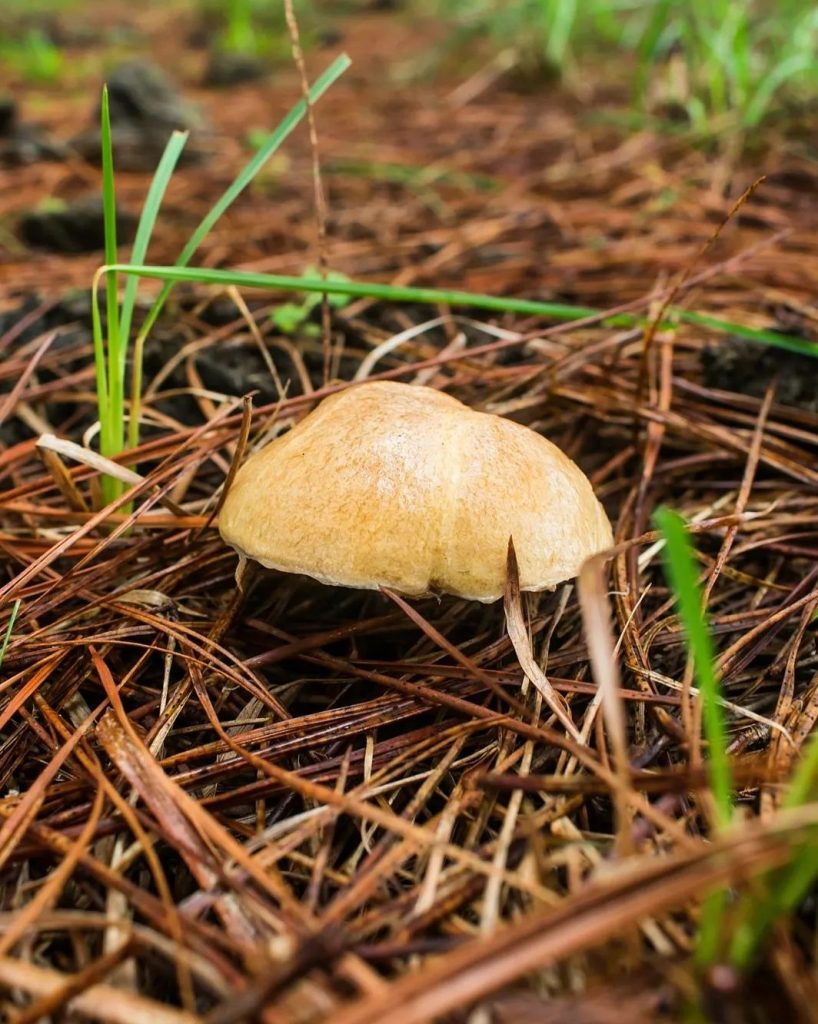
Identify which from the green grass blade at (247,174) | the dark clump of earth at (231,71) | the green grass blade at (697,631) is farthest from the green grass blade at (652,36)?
the dark clump of earth at (231,71)

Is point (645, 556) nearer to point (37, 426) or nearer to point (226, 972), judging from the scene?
point (226, 972)

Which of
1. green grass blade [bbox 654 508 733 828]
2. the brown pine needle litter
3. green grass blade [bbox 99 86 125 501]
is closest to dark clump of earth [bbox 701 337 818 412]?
the brown pine needle litter

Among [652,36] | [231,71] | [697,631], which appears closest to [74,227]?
[652,36]

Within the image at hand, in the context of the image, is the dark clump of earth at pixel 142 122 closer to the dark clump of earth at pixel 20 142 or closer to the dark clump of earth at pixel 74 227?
the dark clump of earth at pixel 20 142

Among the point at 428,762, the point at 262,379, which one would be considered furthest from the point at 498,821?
the point at 262,379

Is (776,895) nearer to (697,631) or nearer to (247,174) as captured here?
(697,631)

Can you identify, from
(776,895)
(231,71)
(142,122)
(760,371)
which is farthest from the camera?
(231,71)

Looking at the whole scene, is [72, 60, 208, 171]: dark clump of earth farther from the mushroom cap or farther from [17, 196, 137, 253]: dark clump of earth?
the mushroom cap
